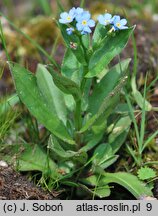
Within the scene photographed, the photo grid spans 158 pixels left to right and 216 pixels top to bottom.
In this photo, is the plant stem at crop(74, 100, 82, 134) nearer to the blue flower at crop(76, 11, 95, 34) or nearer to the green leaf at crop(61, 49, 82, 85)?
the green leaf at crop(61, 49, 82, 85)

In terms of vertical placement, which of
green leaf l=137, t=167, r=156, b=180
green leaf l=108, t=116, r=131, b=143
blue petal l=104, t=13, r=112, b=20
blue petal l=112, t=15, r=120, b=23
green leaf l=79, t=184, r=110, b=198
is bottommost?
green leaf l=79, t=184, r=110, b=198

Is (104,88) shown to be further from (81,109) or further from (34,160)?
(34,160)

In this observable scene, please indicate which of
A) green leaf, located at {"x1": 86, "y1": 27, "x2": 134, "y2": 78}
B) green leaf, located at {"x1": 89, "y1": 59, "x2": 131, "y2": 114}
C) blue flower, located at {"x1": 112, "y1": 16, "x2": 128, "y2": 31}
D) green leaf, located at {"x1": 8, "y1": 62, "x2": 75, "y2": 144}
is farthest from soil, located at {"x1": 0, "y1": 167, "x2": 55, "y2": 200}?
blue flower, located at {"x1": 112, "y1": 16, "x2": 128, "y2": 31}

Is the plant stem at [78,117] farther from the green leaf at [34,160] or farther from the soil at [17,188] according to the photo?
the soil at [17,188]

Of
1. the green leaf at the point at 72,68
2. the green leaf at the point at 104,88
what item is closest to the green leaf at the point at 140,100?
the green leaf at the point at 104,88

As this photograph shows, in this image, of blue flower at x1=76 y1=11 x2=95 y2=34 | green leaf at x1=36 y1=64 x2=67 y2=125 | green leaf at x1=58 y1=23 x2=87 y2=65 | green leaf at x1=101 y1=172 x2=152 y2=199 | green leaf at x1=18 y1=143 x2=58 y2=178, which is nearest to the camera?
blue flower at x1=76 y1=11 x2=95 y2=34

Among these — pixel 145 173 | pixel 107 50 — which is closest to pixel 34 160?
pixel 145 173

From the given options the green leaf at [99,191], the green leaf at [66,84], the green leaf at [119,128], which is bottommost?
the green leaf at [99,191]
